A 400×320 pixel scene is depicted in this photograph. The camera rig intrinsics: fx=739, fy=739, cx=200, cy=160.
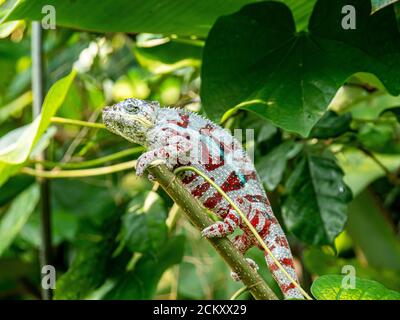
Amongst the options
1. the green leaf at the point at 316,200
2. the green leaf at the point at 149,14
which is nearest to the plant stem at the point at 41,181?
the green leaf at the point at 149,14

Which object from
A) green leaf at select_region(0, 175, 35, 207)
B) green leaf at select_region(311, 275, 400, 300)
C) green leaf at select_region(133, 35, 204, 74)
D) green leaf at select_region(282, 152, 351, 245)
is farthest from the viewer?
green leaf at select_region(0, 175, 35, 207)

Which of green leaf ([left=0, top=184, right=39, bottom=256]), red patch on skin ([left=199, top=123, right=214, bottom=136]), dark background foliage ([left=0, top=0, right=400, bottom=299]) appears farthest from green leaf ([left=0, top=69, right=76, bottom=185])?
green leaf ([left=0, top=184, right=39, bottom=256])

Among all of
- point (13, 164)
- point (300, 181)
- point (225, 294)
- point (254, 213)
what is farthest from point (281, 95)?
point (225, 294)

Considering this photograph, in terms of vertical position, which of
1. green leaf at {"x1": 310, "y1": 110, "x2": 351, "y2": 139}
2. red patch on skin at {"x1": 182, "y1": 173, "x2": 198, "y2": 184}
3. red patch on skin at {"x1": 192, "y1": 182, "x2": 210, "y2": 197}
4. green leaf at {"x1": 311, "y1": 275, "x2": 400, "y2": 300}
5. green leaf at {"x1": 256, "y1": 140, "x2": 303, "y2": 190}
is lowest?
green leaf at {"x1": 256, "y1": 140, "x2": 303, "y2": 190}

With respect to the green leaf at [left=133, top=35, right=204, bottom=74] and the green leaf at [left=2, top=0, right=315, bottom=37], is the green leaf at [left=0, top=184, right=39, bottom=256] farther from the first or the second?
the green leaf at [left=2, top=0, right=315, bottom=37]

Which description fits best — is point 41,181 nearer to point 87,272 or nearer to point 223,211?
point 87,272

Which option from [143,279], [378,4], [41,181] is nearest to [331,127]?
[378,4]

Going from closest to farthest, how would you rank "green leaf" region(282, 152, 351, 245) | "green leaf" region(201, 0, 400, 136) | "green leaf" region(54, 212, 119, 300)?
"green leaf" region(201, 0, 400, 136), "green leaf" region(282, 152, 351, 245), "green leaf" region(54, 212, 119, 300)
